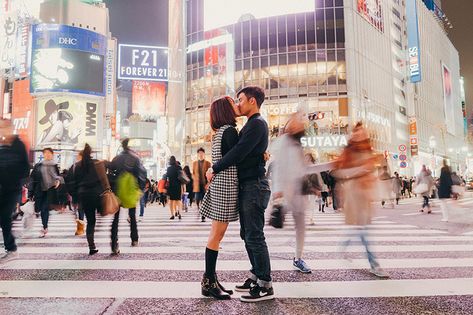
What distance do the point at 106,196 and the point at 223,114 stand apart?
10.3 feet

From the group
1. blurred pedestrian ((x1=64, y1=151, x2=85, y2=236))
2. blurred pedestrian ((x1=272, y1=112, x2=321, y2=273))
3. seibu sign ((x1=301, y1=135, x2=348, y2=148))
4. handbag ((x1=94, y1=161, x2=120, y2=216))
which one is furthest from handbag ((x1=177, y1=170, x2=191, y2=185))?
seibu sign ((x1=301, y1=135, x2=348, y2=148))

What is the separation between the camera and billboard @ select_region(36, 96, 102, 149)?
37125 mm

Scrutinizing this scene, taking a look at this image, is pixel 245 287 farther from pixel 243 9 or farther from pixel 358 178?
pixel 243 9

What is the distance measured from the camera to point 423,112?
6569 centimetres

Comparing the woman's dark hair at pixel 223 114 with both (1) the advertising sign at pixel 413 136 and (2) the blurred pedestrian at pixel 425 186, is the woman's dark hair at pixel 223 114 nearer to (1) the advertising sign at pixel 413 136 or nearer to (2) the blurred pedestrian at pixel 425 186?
(2) the blurred pedestrian at pixel 425 186

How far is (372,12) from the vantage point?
46969mm

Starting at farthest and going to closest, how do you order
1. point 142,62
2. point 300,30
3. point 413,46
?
point 413,46 < point 300,30 < point 142,62

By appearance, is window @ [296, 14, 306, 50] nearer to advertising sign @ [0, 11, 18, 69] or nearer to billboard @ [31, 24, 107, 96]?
billboard @ [31, 24, 107, 96]

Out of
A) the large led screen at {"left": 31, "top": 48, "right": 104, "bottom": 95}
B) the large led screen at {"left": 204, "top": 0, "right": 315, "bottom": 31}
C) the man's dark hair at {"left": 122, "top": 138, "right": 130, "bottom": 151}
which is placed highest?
the large led screen at {"left": 204, "top": 0, "right": 315, "bottom": 31}

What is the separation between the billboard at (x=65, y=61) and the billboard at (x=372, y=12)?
28.7m

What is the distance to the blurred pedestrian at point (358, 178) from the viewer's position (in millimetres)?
4711

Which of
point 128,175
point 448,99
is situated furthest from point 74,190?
point 448,99

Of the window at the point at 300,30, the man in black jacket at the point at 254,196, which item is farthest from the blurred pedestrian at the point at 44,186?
the window at the point at 300,30

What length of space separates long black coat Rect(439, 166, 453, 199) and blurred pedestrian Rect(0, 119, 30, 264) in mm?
10512
